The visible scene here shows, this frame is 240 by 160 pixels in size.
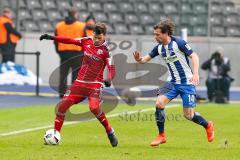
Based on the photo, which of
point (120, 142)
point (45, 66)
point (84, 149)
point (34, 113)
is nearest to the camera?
point (84, 149)

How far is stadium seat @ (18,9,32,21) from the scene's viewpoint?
3092 cm

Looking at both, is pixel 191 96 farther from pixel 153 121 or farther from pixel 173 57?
pixel 153 121

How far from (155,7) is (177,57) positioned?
17599 mm

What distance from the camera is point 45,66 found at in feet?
95.8

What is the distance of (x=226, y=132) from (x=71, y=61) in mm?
8512

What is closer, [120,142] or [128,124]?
[120,142]

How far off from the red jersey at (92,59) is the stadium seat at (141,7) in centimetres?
1728

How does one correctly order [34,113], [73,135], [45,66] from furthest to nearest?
1. [45,66]
2. [34,113]
3. [73,135]

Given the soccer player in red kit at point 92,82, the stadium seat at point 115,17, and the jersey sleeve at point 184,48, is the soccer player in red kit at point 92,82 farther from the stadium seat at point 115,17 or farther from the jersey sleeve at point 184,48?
the stadium seat at point 115,17

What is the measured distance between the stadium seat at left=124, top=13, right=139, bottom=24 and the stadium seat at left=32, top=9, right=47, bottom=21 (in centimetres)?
290

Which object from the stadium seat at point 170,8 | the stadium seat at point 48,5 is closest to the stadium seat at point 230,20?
the stadium seat at point 170,8

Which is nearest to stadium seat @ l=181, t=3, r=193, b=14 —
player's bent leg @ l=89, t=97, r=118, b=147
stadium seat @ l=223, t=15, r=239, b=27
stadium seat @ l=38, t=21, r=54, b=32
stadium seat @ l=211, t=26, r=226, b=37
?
stadium seat @ l=211, t=26, r=226, b=37

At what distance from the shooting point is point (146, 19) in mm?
31422

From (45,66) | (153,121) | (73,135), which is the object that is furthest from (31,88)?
(73,135)
